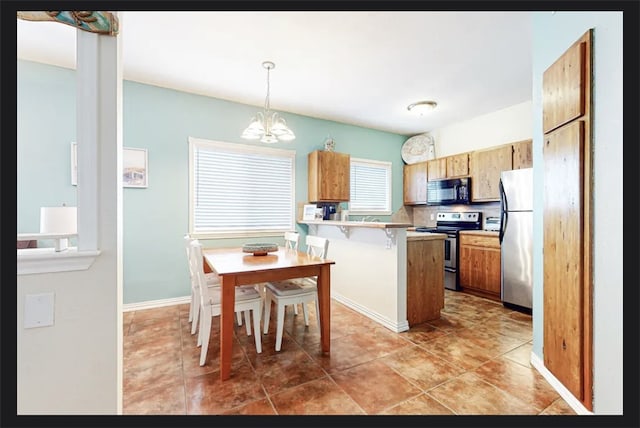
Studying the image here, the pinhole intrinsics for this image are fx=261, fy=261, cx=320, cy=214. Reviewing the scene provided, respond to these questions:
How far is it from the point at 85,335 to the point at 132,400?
94 centimetres

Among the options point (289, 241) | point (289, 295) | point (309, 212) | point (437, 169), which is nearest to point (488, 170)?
point (437, 169)

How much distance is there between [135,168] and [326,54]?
2655 millimetres

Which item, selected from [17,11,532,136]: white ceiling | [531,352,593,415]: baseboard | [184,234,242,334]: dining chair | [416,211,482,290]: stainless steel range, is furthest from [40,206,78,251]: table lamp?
[416,211,482,290]: stainless steel range

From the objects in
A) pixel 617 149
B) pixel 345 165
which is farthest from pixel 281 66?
pixel 617 149

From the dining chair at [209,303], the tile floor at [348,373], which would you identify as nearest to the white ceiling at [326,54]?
the dining chair at [209,303]

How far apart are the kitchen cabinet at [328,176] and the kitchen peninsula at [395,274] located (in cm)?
107

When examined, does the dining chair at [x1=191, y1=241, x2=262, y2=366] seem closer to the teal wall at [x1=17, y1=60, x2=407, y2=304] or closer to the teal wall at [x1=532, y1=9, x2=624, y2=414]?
the teal wall at [x1=17, y1=60, x2=407, y2=304]

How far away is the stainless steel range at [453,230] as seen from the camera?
4.11 meters

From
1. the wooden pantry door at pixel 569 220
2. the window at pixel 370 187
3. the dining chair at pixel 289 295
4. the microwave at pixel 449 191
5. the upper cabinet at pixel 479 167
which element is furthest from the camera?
the window at pixel 370 187

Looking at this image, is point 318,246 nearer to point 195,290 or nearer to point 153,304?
point 195,290

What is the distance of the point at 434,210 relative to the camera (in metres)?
5.11

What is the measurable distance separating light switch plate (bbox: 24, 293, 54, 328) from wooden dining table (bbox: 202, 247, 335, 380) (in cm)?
90

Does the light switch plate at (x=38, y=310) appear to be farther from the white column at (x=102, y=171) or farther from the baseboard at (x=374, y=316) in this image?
the baseboard at (x=374, y=316)

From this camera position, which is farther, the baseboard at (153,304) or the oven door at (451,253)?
the oven door at (451,253)
